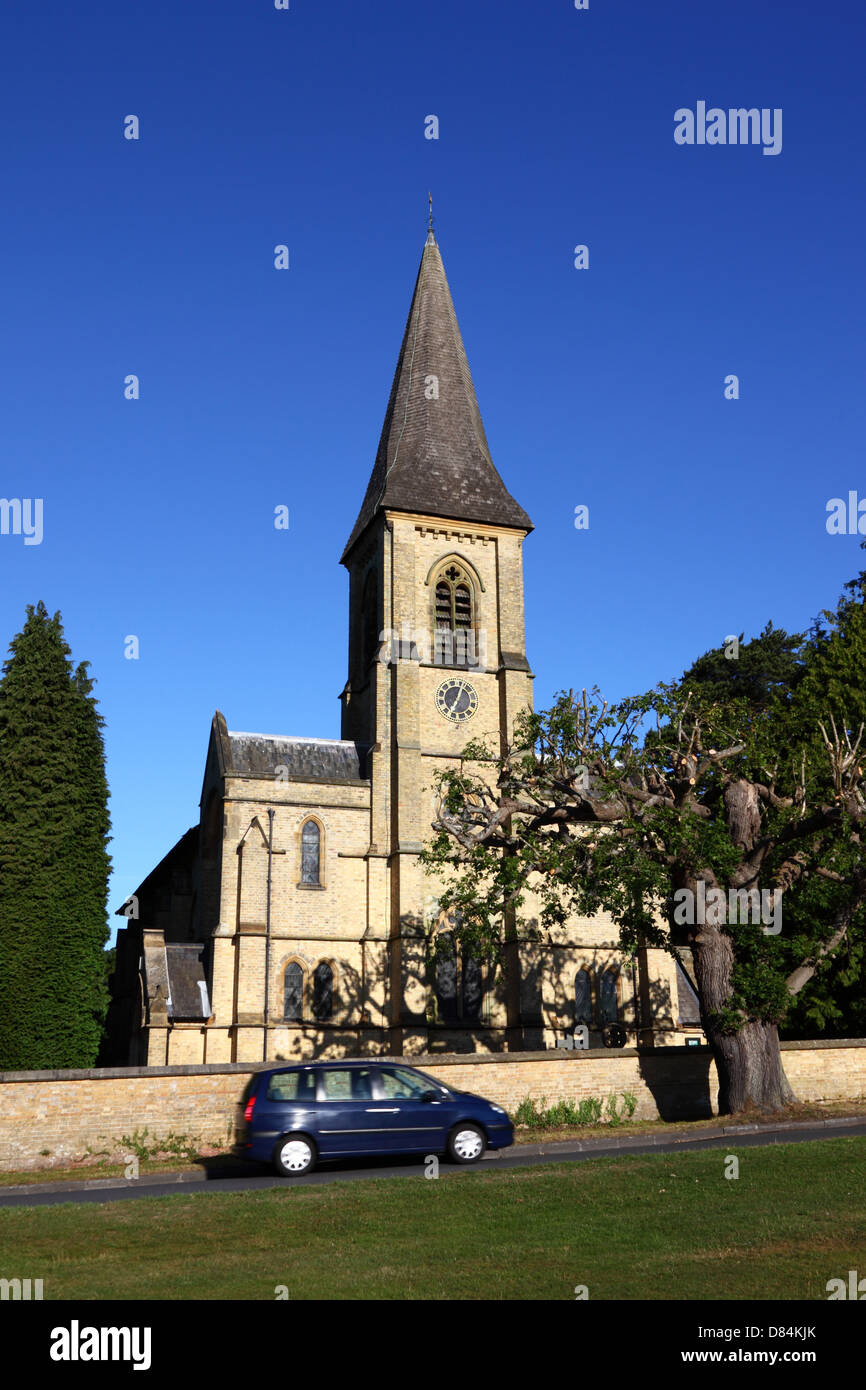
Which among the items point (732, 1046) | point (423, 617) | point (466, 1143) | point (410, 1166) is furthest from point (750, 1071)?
point (423, 617)

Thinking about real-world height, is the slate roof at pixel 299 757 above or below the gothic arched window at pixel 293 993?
above

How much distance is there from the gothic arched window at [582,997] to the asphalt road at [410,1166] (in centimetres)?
1827

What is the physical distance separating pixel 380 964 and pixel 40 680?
13.3 m

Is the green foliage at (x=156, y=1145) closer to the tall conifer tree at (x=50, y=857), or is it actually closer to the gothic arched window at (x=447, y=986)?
the tall conifer tree at (x=50, y=857)

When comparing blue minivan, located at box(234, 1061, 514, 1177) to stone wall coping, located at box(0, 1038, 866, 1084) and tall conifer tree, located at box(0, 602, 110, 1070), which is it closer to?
stone wall coping, located at box(0, 1038, 866, 1084)

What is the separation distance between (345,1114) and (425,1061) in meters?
4.97

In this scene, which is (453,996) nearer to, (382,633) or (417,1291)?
(382,633)

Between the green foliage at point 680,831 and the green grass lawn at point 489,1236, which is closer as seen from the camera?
the green grass lawn at point 489,1236

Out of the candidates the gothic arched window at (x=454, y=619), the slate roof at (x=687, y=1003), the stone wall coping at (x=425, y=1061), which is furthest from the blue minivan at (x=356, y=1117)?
the gothic arched window at (x=454, y=619)

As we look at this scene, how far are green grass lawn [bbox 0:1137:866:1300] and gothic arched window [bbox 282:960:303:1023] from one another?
838 inches

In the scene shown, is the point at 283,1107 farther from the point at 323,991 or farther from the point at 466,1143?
the point at 323,991

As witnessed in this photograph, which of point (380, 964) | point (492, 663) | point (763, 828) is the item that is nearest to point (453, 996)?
point (380, 964)

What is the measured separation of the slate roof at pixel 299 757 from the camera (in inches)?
1503

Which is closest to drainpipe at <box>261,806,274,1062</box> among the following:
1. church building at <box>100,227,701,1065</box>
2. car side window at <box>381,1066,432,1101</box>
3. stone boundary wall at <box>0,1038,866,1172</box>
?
church building at <box>100,227,701,1065</box>
